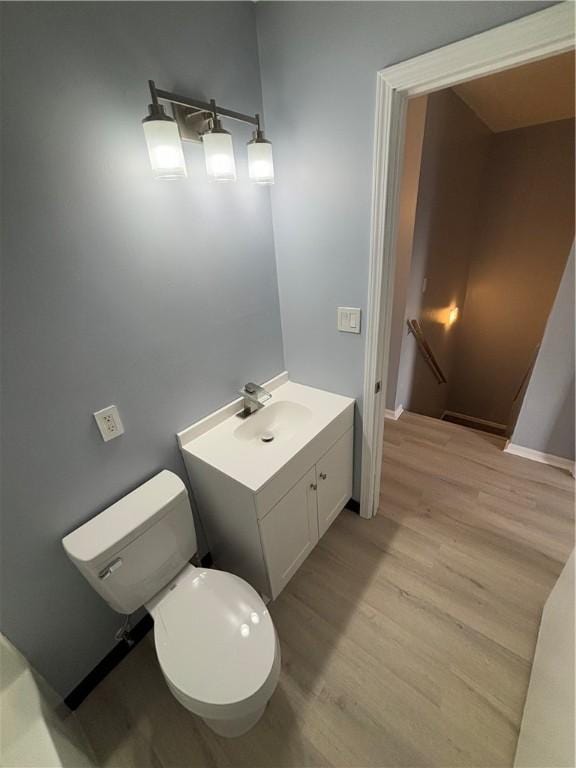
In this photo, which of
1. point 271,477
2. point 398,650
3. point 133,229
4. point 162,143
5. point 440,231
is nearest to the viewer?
point 162,143

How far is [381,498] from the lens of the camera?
6.50 ft

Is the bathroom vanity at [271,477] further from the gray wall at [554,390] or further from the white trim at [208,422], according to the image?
the gray wall at [554,390]

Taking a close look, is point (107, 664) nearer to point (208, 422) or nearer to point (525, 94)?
point (208, 422)

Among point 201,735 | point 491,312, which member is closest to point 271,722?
point 201,735

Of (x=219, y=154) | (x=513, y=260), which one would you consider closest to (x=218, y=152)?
(x=219, y=154)

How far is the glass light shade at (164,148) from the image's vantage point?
0.90 m

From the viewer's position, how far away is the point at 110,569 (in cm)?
101

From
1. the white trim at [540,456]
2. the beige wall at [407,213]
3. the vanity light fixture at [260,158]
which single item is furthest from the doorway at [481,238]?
the vanity light fixture at [260,158]

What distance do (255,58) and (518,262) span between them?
3577 millimetres

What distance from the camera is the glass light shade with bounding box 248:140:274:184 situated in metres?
1.17

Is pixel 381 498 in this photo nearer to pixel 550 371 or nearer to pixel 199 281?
pixel 550 371

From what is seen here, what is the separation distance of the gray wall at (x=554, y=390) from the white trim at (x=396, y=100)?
1235mm

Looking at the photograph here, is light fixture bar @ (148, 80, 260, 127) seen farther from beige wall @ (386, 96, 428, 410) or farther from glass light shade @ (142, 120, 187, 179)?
beige wall @ (386, 96, 428, 410)

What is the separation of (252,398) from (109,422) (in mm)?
611
